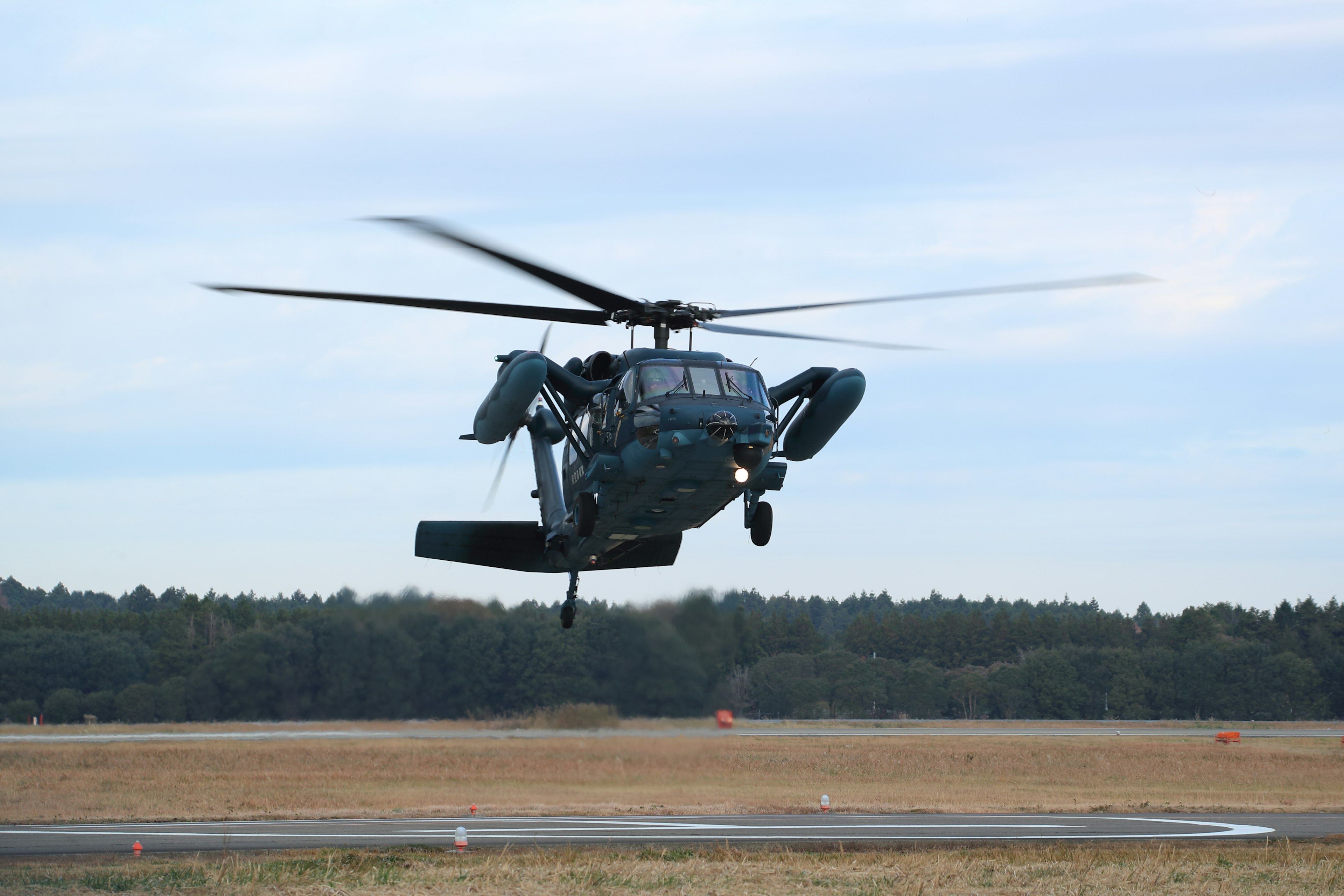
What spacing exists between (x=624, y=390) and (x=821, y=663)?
252ft

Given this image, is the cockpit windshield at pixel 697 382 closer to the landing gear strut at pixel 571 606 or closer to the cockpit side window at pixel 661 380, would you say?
the cockpit side window at pixel 661 380

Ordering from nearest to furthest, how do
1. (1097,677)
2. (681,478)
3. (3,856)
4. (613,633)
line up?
(681,478), (3,856), (613,633), (1097,677)

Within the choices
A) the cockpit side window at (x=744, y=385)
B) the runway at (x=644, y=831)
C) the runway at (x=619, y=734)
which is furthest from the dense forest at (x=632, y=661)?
the cockpit side window at (x=744, y=385)

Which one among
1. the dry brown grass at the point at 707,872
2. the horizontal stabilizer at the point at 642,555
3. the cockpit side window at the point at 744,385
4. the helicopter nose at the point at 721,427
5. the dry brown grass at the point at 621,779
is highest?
the cockpit side window at the point at 744,385

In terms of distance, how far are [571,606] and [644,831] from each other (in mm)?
9721

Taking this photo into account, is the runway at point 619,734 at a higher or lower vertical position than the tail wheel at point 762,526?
lower

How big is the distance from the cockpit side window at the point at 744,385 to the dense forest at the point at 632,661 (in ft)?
25.7

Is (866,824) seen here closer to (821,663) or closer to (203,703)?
(203,703)

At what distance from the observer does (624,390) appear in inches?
863

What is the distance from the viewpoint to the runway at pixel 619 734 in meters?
29.6

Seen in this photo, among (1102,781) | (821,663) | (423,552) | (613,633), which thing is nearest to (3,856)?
(423,552)

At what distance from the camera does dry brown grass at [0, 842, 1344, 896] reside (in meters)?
21.5

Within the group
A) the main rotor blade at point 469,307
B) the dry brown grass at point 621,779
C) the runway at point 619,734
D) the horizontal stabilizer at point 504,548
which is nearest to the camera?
the main rotor blade at point 469,307

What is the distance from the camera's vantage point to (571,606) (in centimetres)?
2617
